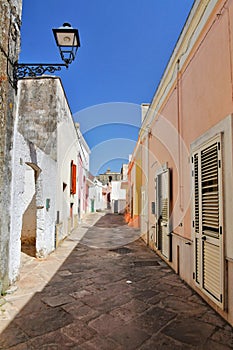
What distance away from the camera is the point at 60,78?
817cm

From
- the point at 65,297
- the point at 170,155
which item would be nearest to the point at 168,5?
the point at 170,155

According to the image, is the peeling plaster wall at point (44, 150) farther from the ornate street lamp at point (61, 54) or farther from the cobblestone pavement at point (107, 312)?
the ornate street lamp at point (61, 54)

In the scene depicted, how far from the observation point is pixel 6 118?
360 cm

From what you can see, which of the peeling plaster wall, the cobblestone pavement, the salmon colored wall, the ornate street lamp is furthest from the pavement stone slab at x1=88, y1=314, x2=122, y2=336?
the ornate street lamp

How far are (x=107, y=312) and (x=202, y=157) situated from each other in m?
2.49

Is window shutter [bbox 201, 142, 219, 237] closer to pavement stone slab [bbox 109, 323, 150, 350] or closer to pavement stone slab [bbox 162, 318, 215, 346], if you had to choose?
pavement stone slab [bbox 162, 318, 215, 346]

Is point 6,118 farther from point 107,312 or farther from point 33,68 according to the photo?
point 107,312

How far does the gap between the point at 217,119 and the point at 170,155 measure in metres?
2.41

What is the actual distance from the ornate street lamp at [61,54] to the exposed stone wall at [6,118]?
0.61 feet

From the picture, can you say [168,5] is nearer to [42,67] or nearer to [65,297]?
[42,67]

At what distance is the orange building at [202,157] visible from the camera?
279 centimetres

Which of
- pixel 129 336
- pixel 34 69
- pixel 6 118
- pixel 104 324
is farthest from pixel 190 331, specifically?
pixel 34 69

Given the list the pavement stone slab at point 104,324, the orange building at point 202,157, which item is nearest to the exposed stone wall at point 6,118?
the pavement stone slab at point 104,324

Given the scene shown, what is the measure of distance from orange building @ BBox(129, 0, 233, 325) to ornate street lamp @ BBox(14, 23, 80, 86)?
6.41 feet
